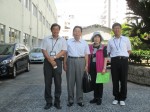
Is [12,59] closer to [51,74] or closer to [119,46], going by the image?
[51,74]

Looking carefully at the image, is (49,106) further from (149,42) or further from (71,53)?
(149,42)

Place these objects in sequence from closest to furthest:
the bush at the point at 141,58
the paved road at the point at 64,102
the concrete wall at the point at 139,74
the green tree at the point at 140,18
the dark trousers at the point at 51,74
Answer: the paved road at the point at 64,102 < the dark trousers at the point at 51,74 < the concrete wall at the point at 139,74 < the green tree at the point at 140,18 < the bush at the point at 141,58

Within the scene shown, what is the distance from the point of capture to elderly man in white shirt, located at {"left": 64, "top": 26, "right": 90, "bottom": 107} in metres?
6.81

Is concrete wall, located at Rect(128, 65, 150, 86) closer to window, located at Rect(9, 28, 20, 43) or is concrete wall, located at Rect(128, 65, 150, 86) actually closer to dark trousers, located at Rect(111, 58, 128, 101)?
dark trousers, located at Rect(111, 58, 128, 101)

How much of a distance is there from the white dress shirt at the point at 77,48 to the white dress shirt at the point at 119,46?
62cm

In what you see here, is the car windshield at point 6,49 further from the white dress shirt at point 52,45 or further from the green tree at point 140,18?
the white dress shirt at point 52,45

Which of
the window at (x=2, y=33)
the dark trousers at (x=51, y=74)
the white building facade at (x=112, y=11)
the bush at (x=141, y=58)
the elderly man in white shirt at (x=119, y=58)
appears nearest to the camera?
the dark trousers at (x=51, y=74)

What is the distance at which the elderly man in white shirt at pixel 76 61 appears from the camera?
22.4 ft

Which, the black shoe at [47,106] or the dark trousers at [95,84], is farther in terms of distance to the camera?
the dark trousers at [95,84]

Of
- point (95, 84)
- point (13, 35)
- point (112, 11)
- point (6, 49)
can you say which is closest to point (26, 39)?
point (13, 35)

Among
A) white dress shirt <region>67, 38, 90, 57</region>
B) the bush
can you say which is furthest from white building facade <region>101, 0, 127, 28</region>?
white dress shirt <region>67, 38, 90, 57</region>

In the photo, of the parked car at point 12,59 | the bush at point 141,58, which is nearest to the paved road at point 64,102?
the bush at point 141,58

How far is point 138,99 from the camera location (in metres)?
7.83

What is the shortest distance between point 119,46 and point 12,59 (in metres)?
7.09
